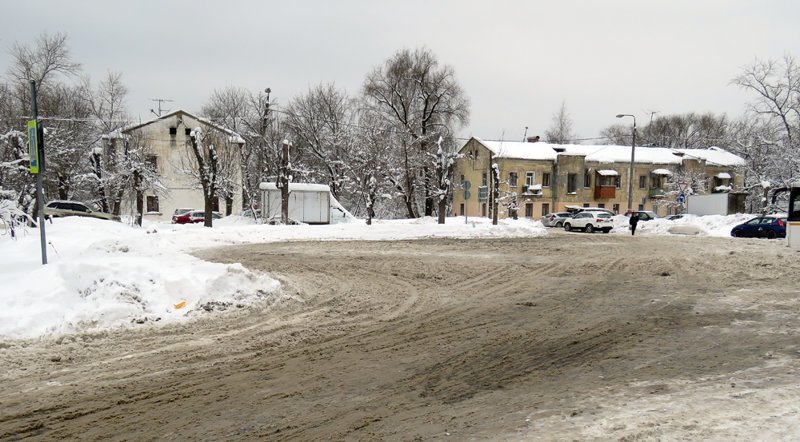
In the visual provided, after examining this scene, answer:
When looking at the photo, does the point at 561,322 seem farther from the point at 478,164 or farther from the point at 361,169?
the point at 478,164

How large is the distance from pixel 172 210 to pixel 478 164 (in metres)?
32.2

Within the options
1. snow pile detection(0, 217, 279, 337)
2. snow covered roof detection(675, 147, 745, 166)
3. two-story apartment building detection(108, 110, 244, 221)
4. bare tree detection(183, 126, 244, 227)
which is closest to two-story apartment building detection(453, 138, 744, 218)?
snow covered roof detection(675, 147, 745, 166)

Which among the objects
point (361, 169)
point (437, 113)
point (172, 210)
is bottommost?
point (172, 210)

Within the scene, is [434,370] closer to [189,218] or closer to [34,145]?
[34,145]

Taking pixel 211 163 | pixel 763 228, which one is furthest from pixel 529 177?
pixel 211 163

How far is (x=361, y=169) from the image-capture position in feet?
137

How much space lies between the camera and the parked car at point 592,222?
117 ft

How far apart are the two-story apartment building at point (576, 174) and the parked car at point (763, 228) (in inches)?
968

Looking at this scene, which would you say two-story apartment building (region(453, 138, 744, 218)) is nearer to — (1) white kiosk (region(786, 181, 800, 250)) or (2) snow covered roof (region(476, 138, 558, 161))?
(2) snow covered roof (region(476, 138, 558, 161))

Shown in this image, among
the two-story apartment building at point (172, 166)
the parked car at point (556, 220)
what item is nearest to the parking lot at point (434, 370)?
the parked car at point (556, 220)

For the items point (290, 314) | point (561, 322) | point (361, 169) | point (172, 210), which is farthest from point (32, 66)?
point (561, 322)

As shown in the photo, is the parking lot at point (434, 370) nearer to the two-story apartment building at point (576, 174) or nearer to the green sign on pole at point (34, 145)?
the green sign on pole at point (34, 145)

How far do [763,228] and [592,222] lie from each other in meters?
10.3

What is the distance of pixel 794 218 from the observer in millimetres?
18500
